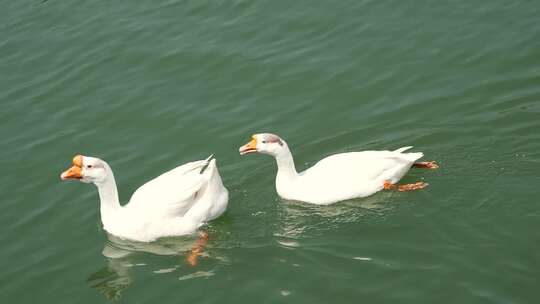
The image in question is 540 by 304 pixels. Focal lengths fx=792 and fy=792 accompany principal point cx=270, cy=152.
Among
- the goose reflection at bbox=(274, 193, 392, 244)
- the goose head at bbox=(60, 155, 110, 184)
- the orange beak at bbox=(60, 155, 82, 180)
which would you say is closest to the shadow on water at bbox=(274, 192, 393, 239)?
the goose reflection at bbox=(274, 193, 392, 244)

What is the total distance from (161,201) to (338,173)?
2339mm

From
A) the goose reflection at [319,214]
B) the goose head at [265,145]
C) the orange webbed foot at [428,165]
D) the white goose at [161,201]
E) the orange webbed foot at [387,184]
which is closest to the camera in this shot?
the goose reflection at [319,214]

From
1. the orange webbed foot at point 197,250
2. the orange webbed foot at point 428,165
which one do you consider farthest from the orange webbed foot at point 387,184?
the orange webbed foot at point 197,250

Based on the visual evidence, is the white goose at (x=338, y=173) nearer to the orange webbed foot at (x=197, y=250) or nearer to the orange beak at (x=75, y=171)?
the orange webbed foot at (x=197, y=250)

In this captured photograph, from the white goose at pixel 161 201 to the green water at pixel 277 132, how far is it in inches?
9.2

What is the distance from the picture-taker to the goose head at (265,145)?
10406 millimetres

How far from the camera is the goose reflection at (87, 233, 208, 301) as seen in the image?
31.6 ft

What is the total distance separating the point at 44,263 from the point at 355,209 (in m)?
4.09

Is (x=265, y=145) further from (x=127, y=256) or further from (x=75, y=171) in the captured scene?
(x=75, y=171)

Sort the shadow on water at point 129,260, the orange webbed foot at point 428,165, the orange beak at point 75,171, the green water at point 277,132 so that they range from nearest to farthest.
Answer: the green water at point 277,132 → the shadow on water at point 129,260 → the orange beak at point 75,171 → the orange webbed foot at point 428,165

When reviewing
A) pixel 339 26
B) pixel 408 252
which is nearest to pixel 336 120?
pixel 339 26

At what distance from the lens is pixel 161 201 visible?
10.2 metres

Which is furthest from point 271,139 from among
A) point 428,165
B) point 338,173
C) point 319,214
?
point 428,165

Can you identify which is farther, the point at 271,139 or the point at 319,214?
the point at 271,139
